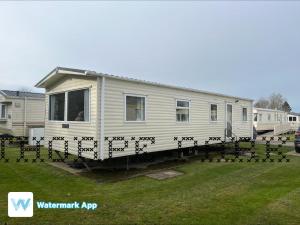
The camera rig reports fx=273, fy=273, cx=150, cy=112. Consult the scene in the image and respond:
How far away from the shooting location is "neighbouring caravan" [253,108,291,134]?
26875 millimetres

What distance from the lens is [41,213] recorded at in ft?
17.2

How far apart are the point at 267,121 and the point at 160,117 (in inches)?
879

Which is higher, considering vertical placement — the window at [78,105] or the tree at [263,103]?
the tree at [263,103]

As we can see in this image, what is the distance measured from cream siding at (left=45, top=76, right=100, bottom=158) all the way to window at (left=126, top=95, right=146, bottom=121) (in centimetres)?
131

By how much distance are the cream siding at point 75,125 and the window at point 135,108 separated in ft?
4.28

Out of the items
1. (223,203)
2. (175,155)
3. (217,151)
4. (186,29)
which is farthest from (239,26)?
(223,203)

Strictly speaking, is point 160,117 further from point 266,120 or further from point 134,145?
point 266,120

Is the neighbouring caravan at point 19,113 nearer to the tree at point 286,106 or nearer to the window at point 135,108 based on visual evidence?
the window at point 135,108

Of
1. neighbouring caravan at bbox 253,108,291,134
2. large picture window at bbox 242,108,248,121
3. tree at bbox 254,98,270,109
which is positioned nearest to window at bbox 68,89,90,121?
large picture window at bbox 242,108,248,121

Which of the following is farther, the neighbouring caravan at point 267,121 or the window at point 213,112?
the neighbouring caravan at point 267,121

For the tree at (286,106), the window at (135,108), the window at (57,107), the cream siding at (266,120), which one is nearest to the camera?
the window at (135,108)

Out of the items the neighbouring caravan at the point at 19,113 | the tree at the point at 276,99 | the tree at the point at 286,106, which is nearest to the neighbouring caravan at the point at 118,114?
the neighbouring caravan at the point at 19,113

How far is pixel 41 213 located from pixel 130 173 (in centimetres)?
418

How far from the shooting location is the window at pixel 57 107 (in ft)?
33.9
